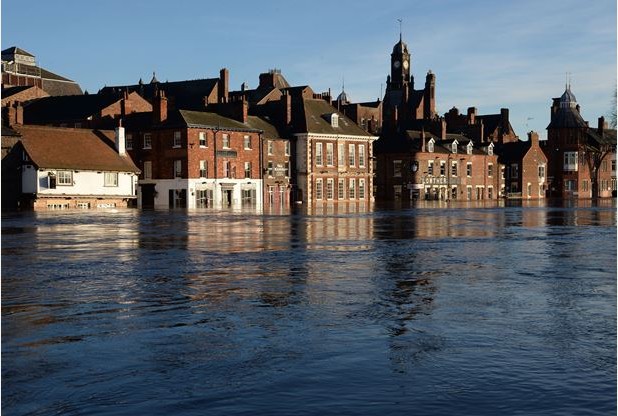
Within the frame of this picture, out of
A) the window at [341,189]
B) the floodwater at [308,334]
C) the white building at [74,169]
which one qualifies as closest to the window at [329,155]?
the window at [341,189]

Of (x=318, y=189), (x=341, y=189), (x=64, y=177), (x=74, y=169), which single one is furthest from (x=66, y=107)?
(x=341, y=189)

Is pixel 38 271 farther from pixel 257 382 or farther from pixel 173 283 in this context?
pixel 257 382

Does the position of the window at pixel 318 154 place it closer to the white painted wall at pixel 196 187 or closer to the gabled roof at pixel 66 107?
the white painted wall at pixel 196 187

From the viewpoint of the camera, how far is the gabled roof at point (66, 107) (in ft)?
295

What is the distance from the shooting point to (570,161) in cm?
13038

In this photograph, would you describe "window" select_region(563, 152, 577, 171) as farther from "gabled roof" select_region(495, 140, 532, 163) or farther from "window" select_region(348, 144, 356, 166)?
"window" select_region(348, 144, 356, 166)

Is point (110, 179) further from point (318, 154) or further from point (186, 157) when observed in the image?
point (318, 154)

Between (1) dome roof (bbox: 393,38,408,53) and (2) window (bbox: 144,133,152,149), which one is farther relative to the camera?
(1) dome roof (bbox: 393,38,408,53)

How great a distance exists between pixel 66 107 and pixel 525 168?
62.8 metres

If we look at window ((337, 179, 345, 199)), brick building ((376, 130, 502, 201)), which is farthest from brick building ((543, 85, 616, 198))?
window ((337, 179, 345, 199))

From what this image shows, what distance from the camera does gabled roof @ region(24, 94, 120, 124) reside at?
89.8 metres

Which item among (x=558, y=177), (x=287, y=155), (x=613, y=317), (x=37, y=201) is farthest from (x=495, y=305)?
(x=558, y=177)

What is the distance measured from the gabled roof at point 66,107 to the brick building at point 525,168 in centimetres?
5711

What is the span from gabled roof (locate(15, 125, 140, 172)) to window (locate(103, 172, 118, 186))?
452 millimetres
